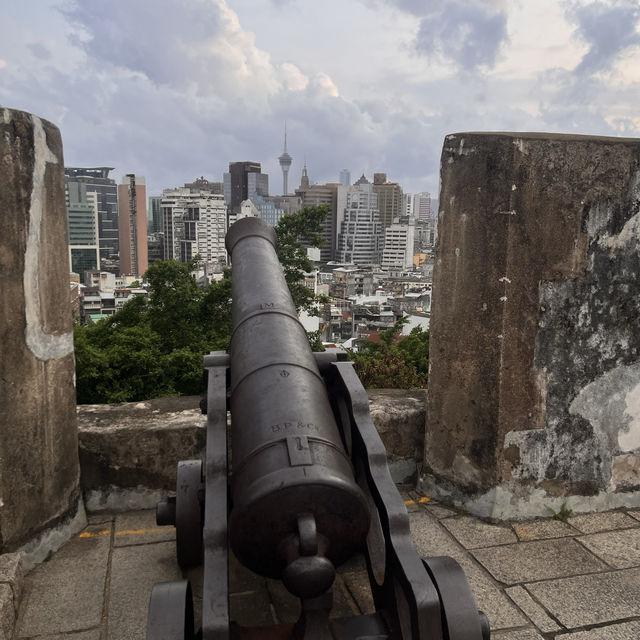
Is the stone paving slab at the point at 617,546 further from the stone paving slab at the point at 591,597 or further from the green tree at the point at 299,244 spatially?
the green tree at the point at 299,244

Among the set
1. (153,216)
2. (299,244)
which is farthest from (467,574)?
(153,216)

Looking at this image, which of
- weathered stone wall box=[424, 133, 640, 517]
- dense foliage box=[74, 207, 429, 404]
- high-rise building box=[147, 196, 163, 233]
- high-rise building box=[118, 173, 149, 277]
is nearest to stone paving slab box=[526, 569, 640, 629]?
weathered stone wall box=[424, 133, 640, 517]

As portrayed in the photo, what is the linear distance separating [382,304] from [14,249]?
64.5 meters

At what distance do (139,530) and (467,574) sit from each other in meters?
1.68

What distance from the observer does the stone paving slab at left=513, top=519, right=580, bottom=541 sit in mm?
3250

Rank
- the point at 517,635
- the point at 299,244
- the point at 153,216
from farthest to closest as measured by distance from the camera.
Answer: the point at 153,216, the point at 299,244, the point at 517,635

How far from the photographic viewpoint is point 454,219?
133 inches

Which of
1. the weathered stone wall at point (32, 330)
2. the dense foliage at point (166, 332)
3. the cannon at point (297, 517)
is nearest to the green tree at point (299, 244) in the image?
the dense foliage at point (166, 332)

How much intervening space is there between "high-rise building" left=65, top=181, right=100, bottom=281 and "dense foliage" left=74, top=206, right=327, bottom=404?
87375 millimetres

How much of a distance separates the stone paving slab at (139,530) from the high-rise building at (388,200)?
136594 millimetres

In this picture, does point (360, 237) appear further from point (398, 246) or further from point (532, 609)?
point (532, 609)

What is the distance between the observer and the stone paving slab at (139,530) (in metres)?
3.19

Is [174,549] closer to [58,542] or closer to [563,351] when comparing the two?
[58,542]

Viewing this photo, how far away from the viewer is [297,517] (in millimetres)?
1961
